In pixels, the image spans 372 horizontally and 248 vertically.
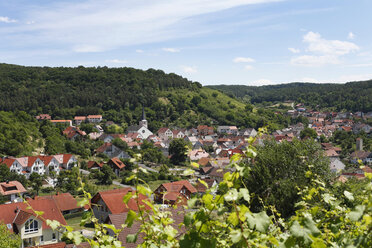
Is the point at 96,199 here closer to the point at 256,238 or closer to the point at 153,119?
the point at 256,238

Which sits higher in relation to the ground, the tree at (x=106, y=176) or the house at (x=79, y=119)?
the house at (x=79, y=119)

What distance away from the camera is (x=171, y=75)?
144 m

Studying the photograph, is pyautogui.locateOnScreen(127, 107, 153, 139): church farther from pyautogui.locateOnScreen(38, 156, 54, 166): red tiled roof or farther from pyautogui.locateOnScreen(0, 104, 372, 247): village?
pyautogui.locateOnScreen(38, 156, 54, 166): red tiled roof

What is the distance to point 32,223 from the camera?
20094 millimetres

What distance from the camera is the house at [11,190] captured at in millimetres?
32106

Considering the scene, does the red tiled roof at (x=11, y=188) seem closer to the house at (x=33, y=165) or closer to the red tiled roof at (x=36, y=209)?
the house at (x=33, y=165)

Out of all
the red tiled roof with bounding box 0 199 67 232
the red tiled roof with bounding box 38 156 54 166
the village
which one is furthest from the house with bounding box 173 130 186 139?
the red tiled roof with bounding box 0 199 67 232

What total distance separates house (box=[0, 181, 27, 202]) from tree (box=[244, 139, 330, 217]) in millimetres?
27607

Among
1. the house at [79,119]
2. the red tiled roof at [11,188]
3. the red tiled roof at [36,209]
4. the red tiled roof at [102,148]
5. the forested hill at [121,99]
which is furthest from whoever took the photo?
the forested hill at [121,99]

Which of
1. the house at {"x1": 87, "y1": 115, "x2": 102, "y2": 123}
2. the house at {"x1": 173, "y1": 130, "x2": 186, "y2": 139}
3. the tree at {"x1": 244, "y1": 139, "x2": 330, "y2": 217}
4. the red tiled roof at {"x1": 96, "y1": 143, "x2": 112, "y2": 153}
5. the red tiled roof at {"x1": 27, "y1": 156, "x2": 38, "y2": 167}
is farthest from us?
the house at {"x1": 87, "y1": 115, "x2": 102, "y2": 123}

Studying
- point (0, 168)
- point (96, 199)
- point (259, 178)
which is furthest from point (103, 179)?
point (259, 178)

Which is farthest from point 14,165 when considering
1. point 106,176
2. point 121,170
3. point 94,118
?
point 94,118

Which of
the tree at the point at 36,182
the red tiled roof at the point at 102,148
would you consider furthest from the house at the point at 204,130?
the tree at the point at 36,182

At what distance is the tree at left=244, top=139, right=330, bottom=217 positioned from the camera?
38.7 ft
